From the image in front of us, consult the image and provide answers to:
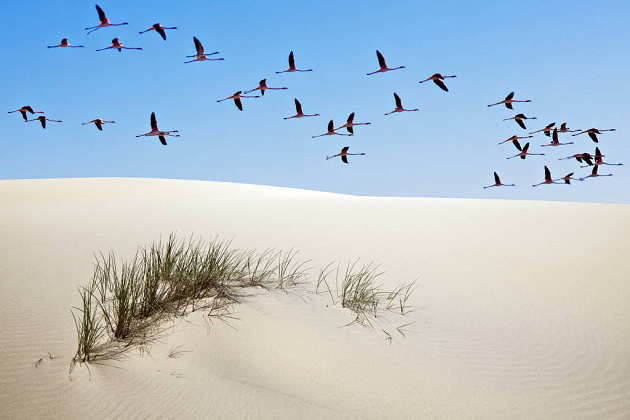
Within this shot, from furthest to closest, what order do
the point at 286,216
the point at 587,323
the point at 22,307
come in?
the point at 286,216, the point at 587,323, the point at 22,307

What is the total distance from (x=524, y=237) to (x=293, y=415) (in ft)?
28.1

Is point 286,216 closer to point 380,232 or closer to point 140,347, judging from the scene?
point 380,232

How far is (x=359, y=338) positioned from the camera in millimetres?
4746

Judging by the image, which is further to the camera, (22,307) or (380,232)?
(380,232)

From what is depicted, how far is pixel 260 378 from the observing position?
3.73 m

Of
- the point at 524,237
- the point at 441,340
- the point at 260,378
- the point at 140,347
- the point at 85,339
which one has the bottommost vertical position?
the point at 524,237

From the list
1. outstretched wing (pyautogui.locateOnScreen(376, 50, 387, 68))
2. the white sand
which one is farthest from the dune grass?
outstretched wing (pyautogui.locateOnScreen(376, 50, 387, 68))

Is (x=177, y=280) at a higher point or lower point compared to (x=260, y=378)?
higher

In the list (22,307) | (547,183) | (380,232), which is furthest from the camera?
(380,232)

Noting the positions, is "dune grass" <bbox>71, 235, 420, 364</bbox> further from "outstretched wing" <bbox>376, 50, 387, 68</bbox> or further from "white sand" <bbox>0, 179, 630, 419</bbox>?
"outstretched wing" <bbox>376, 50, 387, 68</bbox>

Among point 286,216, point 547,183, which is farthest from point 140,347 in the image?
point 286,216

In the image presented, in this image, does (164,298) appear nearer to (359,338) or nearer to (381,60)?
(359,338)

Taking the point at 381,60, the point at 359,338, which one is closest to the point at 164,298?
the point at 359,338

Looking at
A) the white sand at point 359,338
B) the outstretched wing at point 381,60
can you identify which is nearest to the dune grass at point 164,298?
the white sand at point 359,338
